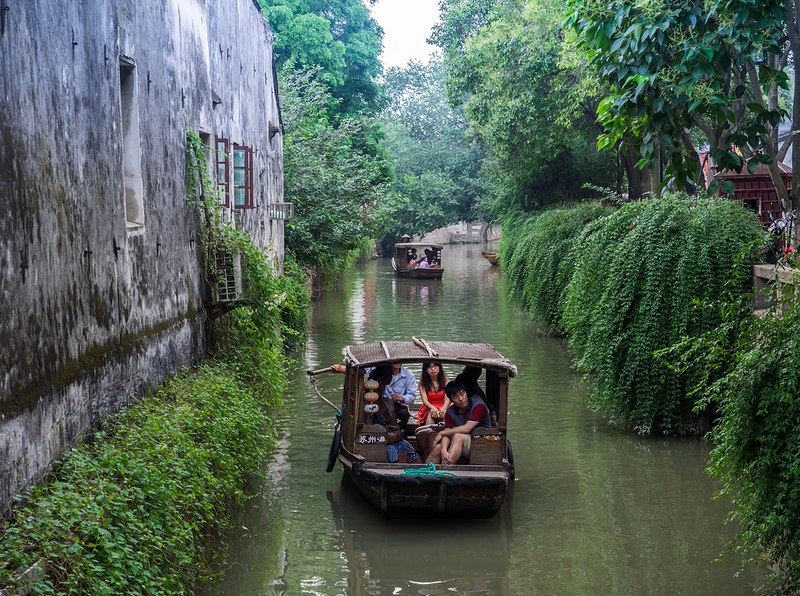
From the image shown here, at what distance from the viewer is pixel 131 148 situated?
10.1m

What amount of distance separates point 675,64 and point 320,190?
1738 cm

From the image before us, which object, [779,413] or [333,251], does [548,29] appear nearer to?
[333,251]

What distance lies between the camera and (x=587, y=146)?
3362 centimetres

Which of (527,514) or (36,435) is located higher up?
(36,435)

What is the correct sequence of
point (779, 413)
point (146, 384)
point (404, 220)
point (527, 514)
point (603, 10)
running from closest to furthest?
point (779, 413), point (146, 384), point (527, 514), point (603, 10), point (404, 220)

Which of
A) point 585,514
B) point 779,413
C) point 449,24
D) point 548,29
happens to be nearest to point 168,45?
→ point 585,514

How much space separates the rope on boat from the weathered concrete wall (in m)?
2.80

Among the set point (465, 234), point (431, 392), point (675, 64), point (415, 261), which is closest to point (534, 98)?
point (675, 64)

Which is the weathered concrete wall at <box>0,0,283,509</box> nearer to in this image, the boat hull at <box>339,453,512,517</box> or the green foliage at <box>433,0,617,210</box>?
the boat hull at <box>339,453,512,517</box>

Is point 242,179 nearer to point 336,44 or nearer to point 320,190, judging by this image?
point 320,190

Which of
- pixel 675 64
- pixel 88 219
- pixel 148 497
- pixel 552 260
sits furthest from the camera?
pixel 552 260

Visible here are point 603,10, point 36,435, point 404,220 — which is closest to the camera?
point 36,435

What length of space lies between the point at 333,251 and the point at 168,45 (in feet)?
56.4

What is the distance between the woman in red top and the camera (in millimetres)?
12289
